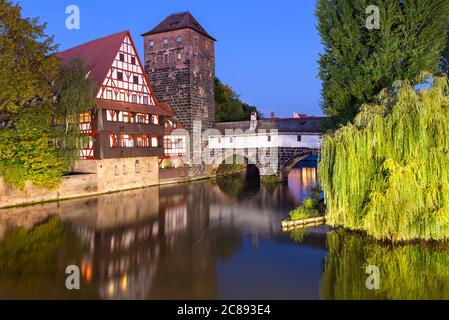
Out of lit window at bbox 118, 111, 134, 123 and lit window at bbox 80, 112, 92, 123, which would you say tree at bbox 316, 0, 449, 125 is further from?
lit window at bbox 80, 112, 92, 123

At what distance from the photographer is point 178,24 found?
106 ft

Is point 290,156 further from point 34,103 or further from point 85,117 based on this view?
point 34,103

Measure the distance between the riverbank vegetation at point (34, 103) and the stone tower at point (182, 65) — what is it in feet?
35.1

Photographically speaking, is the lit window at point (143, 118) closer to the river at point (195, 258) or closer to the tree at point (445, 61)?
the river at point (195, 258)

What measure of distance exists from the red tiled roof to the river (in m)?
10.6

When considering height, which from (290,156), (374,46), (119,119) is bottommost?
(290,156)

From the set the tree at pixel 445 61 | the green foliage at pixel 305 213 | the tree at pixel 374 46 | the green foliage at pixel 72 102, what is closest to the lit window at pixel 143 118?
the green foliage at pixel 72 102

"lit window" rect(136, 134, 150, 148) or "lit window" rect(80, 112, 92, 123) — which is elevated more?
"lit window" rect(80, 112, 92, 123)

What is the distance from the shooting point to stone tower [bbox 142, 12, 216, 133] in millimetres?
32031

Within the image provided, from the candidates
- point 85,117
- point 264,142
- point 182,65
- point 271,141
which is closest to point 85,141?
point 85,117

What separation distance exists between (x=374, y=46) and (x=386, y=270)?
471 inches

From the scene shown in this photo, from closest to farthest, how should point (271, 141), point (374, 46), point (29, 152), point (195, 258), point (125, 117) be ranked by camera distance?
point (195, 258) < point (374, 46) < point (29, 152) < point (125, 117) < point (271, 141)

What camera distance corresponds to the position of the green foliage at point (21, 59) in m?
18.8

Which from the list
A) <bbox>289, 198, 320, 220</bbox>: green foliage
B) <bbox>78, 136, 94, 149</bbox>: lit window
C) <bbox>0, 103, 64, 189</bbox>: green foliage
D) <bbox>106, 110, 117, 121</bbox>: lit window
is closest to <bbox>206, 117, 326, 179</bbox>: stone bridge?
<bbox>106, 110, 117, 121</bbox>: lit window
